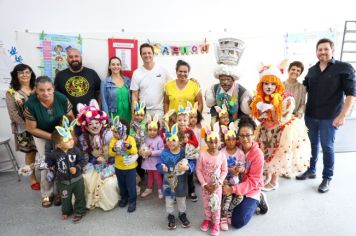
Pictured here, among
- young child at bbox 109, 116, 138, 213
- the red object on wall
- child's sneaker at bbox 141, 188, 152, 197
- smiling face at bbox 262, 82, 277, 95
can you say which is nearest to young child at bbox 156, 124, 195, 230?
young child at bbox 109, 116, 138, 213

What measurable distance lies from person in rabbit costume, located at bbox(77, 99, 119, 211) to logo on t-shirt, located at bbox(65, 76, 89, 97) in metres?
0.54

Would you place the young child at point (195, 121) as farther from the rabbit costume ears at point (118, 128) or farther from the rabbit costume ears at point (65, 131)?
the rabbit costume ears at point (65, 131)

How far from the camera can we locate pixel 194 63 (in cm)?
353

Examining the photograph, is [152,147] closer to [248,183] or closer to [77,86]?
[248,183]

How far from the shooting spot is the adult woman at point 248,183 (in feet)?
7.55

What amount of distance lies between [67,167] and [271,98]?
6.80 feet

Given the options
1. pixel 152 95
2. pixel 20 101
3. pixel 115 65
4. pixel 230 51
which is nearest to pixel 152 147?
pixel 152 95

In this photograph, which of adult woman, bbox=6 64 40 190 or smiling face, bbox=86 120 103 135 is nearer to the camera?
smiling face, bbox=86 120 103 135

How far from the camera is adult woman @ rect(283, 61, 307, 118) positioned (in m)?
3.01

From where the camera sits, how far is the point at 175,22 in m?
3.44

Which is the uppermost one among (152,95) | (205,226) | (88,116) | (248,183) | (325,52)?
(325,52)

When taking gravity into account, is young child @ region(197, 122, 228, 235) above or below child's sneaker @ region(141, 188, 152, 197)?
above

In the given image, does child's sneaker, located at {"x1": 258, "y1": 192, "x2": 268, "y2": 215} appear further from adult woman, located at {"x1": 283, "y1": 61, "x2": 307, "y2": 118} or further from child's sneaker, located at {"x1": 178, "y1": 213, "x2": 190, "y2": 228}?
adult woman, located at {"x1": 283, "y1": 61, "x2": 307, "y2": 118}

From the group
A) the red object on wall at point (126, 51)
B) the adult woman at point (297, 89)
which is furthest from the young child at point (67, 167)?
the adult woman at point (297, 89)
